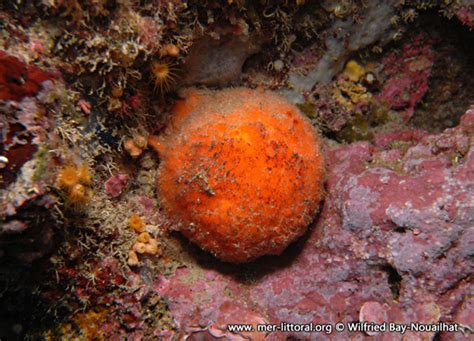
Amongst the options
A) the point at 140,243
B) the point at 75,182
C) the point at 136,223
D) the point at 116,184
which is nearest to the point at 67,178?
the point at 75,182

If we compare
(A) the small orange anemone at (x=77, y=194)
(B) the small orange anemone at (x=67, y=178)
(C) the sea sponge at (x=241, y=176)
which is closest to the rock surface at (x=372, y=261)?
(C) the sea sponge at (x=241, y=176)

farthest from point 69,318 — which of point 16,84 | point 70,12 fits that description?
point 70,12

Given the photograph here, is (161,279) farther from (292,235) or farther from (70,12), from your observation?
(70,12)

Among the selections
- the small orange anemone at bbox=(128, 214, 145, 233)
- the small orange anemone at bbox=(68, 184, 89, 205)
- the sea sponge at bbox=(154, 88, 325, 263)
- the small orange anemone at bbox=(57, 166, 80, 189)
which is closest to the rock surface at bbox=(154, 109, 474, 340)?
the sea sponge at bbox=(154, 88, 325, 263)

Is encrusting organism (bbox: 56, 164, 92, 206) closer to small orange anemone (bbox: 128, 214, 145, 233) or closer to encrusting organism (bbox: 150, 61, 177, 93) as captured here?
small orange anemone (bbox: 128, 214, 145, 233)

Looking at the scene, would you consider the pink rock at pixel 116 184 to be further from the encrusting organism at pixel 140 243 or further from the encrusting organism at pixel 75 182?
the encrusting organism at pixel 75 182
